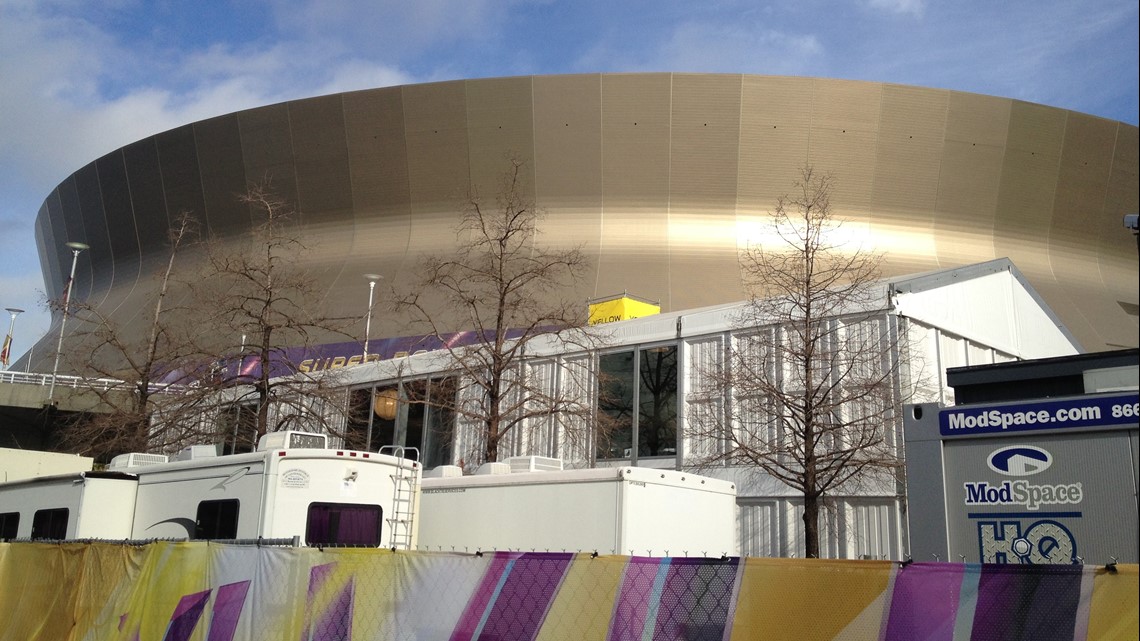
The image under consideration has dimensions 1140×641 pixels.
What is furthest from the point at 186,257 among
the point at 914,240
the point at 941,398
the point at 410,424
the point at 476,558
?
the point at 476,558

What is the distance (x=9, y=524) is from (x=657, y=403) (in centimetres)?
1242

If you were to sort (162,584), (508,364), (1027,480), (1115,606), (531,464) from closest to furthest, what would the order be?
(1115,606) < (1027,480) < (162,584) < (531,464) < (508,364)

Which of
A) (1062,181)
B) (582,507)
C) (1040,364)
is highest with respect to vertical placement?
(1062,181)

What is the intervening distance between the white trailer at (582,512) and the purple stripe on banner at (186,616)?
477cm

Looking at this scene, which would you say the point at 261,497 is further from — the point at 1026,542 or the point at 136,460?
the point at 1026,542

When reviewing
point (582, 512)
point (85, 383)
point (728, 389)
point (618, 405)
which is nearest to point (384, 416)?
point (618, 405)

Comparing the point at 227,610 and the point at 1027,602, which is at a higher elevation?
the point at 1027,602

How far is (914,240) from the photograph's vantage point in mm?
42594

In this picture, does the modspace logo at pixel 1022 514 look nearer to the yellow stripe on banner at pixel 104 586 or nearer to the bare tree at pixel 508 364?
the yellow stripe on banner at pixel 104 586

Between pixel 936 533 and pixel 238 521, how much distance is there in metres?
7.74

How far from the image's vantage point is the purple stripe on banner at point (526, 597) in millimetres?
6258

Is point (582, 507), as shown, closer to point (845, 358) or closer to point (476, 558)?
point (476, 558)

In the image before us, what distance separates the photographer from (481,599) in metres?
6.59

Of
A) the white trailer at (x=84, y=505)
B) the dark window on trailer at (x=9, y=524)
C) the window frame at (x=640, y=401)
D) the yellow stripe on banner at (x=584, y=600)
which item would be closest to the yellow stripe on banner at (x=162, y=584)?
the yellow stripe on banner at (x=584, y=600)
